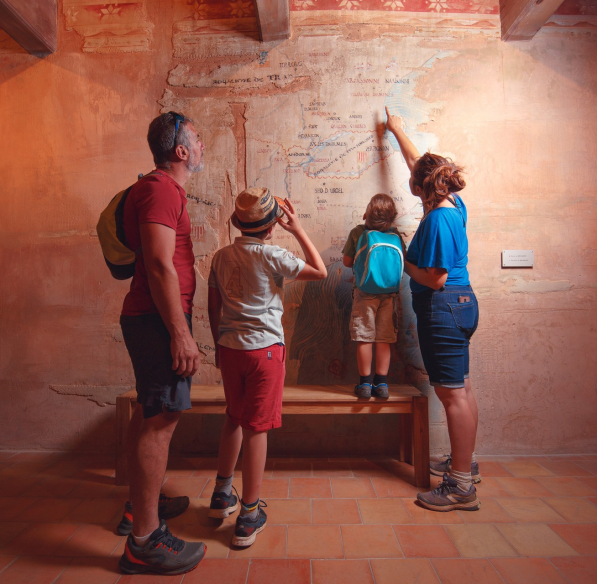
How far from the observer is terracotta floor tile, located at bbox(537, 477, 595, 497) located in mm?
2412

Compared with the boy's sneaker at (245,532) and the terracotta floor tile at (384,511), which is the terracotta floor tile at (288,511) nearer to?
the boy's sneaker at (245,532)

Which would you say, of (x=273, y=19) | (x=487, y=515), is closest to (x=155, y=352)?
(x=487, y=515)

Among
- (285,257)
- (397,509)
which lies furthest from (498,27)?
(397,509)

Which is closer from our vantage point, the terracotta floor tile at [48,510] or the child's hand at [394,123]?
the terracotta floor tile at [48,510]

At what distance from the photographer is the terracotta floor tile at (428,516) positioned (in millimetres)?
2121

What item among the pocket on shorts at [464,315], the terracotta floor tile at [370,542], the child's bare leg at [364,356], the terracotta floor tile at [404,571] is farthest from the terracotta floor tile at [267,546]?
the pocket on shorts at [464,315]

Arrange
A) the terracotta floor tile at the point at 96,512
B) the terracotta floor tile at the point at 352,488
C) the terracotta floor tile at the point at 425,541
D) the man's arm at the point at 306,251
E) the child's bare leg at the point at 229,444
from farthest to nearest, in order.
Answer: the terracotta floor tile at the point at 352,488 < the terracotta floor tile at the point at 96,512 < the child's bare leg at the point at 229,444 < the man's arm at the point at 306,251 < the terracotta floor tile at the point at 425,541

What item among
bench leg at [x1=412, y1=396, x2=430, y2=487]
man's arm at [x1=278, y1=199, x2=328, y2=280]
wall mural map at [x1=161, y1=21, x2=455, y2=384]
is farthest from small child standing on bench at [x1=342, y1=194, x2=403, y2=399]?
man's arm at [x1=278, y1=199, x2=328, y2=280]

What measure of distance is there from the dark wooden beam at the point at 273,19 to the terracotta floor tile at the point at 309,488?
3.02 meters

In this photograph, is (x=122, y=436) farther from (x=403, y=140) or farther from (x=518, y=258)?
(x=518, y=258)

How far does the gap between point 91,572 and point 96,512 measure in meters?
0.53

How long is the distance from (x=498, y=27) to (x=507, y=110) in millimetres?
599

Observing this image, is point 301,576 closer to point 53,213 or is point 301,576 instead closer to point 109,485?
point 109,485

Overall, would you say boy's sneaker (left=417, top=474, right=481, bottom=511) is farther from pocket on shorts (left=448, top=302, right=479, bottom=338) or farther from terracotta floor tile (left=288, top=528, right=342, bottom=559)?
pocket on shorts (left=448, top=302, right=479, bottom=338)
